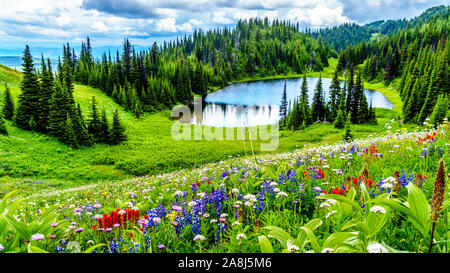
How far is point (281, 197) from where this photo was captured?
427 cm

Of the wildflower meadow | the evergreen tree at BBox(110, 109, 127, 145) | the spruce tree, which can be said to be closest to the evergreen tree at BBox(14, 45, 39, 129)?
the spruce tree

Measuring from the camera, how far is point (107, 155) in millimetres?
39688

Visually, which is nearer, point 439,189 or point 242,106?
point 439,189

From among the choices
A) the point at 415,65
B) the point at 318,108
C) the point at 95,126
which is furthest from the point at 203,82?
the point at 415,65

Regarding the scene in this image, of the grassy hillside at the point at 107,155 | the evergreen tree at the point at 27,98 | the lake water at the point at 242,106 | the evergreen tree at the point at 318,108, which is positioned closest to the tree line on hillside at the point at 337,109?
the evergreen tree at the point at 318,108

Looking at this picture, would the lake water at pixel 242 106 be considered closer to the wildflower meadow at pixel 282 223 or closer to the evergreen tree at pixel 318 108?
the evergreen tree at pixel 318 108

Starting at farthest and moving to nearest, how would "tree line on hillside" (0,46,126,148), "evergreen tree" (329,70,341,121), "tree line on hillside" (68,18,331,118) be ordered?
"tree line on hillside" (68,18,331,118)
"evergreen tree" (329,70,341,121)
"tree line on hillside" (0,46,126,148)

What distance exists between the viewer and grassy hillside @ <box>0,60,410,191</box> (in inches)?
1158

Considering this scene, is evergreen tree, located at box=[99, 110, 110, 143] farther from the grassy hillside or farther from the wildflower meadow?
the wildflower meadow

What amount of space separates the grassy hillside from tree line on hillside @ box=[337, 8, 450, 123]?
39.7ft

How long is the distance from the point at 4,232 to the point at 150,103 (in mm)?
79348

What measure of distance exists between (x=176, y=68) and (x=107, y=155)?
67.8 m

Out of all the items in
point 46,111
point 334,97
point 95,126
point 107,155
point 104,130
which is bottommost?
point 107,155

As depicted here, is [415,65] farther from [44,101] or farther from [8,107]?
[8,107]
